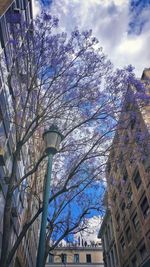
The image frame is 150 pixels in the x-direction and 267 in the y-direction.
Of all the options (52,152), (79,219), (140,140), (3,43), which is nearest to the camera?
(52,152)

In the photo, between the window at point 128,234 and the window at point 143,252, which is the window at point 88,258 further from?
the window at point 143,252

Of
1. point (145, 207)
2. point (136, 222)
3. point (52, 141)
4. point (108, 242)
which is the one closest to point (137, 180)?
point (145, 207)

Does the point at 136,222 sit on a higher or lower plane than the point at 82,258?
higher

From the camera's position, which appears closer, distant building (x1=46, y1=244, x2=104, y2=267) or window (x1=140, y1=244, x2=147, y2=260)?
window (x1=140, y1=244, x2=147, y2=260)

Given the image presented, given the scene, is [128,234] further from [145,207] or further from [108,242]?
[108,242]

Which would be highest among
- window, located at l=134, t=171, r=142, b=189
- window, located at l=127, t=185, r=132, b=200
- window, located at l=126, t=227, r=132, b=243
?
window, located at l=134, t=171, r=142, b=189

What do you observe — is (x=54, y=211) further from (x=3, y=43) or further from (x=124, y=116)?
(x=3, y=43)

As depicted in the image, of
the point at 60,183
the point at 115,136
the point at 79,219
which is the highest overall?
the point at 115,136

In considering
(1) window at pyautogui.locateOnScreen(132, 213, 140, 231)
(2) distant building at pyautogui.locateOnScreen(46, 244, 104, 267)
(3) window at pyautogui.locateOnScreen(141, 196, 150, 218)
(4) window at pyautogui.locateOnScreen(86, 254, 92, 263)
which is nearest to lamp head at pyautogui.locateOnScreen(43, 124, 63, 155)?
(3) window at pyautogui.locateOnScreen(141, 196, 150, 218)

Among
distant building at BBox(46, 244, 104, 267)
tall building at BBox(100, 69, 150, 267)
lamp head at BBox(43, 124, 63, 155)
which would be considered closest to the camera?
lamp head at BBox(43, 124, 63, 155)

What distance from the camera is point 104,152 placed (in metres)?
9.73

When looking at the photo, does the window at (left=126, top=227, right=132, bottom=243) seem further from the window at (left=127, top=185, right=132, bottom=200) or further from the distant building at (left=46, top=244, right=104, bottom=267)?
the distant building at (left=46, top=244, right=104, bottom=267)

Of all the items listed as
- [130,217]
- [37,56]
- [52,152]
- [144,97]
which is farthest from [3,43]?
[130,217]

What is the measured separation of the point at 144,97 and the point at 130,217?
1647cm
